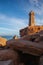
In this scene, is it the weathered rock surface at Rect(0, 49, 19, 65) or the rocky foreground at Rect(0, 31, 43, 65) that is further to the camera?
the weathered rock surface at Rect(0, 49, 19, 65)

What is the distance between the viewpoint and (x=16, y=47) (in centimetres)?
825

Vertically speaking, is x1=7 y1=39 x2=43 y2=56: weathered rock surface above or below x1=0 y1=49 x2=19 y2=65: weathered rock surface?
above

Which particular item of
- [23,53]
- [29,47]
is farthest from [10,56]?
[29,47]

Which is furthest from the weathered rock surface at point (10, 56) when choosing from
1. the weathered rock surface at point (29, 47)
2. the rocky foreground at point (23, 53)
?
the weathered rock surface at point (29, 47)

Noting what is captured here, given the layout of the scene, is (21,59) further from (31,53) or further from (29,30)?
(29,30)

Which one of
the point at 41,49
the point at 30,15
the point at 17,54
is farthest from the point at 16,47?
the point at 30,15

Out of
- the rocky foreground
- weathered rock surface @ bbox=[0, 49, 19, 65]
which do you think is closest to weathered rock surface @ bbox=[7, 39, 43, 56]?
the rocky foreground

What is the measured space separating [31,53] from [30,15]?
24906 millimetres

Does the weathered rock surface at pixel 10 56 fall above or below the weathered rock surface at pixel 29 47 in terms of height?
below

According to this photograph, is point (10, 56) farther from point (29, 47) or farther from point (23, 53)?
point (29, 47)

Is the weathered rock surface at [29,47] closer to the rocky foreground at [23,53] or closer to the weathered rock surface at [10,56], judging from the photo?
the rocky foreground at [23,53]

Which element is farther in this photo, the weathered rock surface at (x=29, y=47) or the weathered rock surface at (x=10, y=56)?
the weathered rock surface at (x=10, y=56)

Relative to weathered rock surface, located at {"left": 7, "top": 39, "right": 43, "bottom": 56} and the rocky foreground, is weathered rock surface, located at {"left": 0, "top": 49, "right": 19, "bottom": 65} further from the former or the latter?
weathered rock surface, located at {"left": 7, "top": 39, "right": 43, "bottom": 56}

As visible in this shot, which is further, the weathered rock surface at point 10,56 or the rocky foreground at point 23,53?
the weathered rock surface at point 10,56
